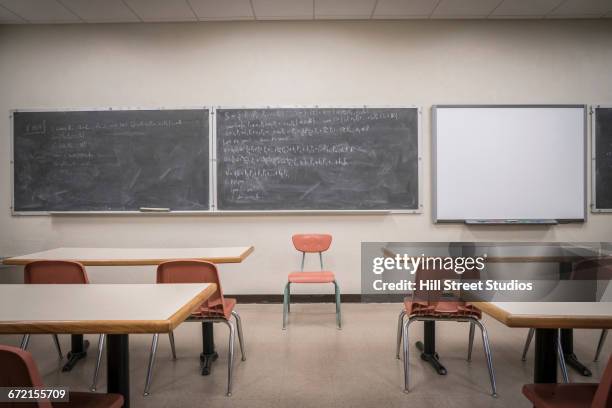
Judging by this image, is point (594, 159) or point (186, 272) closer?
point (186, 272)

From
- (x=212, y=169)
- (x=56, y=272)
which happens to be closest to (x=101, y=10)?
(x=212, y=169)

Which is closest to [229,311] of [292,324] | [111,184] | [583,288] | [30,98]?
[292,324]

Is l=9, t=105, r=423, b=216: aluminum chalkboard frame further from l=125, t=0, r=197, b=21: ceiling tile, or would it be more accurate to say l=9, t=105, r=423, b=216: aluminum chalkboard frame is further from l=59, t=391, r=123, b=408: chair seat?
l=59, t=391, r=123, b=408: chair seat

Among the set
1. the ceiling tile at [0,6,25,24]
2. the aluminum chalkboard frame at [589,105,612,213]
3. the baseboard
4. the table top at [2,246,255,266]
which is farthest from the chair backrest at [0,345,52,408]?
the aluminum chalkboard frame at [589,105,612,213]

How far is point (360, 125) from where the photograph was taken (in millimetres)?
3867

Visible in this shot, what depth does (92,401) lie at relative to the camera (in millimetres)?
1176

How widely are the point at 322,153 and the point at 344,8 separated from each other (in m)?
1.49

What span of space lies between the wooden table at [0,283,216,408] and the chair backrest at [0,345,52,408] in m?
0.23

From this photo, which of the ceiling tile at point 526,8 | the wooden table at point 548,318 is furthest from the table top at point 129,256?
the ceiling tile at point 526,8

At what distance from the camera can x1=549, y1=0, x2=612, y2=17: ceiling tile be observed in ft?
11.6

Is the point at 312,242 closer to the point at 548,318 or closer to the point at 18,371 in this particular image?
the point at 548,318

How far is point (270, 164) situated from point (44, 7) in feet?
8.94

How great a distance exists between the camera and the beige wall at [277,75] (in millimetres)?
3887

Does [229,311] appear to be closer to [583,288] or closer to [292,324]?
[292,324]
